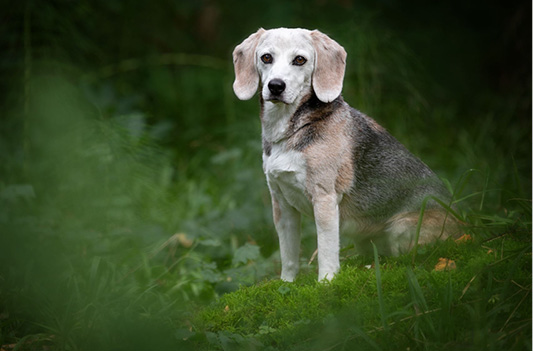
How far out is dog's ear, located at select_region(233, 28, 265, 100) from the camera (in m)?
3.98

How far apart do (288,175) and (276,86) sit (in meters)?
0.63

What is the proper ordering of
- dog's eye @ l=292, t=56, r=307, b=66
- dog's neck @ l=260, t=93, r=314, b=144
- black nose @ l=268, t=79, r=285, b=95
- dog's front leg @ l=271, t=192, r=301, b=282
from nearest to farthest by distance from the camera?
black nose @ l=268, t=79, r=285, b=95 < dog's eye @ l=292, t=56, r=307, b=66 < dog's neck @ l=260, t=93, r=314, b=144 < dog's front leg @ l=271, t=192, r=301, b=282

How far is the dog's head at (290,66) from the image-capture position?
3.66 metres

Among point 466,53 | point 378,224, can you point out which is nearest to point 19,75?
point 378,224

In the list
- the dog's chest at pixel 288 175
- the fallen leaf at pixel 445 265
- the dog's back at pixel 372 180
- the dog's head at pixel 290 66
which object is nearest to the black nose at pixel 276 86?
the dog's head at pixel 290 66

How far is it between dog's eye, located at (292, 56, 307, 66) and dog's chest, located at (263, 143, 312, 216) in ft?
1.81

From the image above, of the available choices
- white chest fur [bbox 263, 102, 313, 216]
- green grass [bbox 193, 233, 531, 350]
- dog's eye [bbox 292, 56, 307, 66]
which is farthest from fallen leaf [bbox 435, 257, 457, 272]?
dog's eye [bbox 292, 56, 307, 66]

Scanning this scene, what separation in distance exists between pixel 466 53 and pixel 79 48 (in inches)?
213

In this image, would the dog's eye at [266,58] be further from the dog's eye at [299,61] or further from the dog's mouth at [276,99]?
the dog's mouth at [276,99]

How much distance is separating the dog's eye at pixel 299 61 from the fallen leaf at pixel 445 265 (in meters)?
1.59

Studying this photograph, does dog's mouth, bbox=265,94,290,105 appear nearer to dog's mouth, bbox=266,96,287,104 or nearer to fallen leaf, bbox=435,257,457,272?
dog's mouth, bbox=266,96,287,104

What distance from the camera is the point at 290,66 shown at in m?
3.73

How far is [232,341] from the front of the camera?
3.40 m

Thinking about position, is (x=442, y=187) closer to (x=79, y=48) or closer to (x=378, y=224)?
(x=378, y=224)
